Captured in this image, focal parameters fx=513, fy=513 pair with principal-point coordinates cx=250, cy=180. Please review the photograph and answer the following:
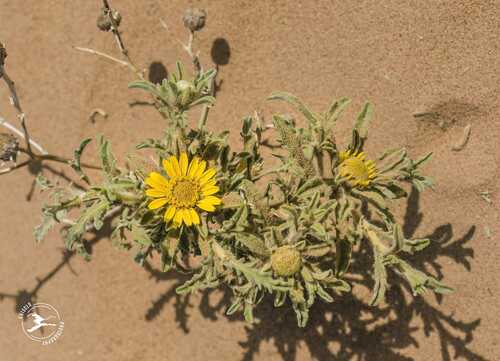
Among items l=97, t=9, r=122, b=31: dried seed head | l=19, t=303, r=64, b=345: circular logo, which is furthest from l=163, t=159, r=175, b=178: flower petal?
l=19, t=303, r=64, b=345: circular logo

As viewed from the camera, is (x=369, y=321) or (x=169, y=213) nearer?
(x=169, y=213)

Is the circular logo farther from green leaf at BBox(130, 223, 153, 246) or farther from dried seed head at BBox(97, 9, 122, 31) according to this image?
dried seed head at BBox(97, 9, 122, 31)

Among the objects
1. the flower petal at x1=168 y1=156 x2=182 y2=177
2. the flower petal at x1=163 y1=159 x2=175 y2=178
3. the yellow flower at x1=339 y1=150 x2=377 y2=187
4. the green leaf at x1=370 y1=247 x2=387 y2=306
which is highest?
the yellow flower at x1=339 y1=150 x2=377 y2=187

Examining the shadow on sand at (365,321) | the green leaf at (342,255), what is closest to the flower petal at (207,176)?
the green leaf at (342,255)

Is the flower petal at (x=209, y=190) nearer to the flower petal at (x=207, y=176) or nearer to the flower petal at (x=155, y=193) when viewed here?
the flower petal at (x=207, y=176)

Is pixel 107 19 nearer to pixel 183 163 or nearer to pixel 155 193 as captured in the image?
pixel 183 163

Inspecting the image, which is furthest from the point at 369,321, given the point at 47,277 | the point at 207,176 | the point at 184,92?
the point at 47,277
